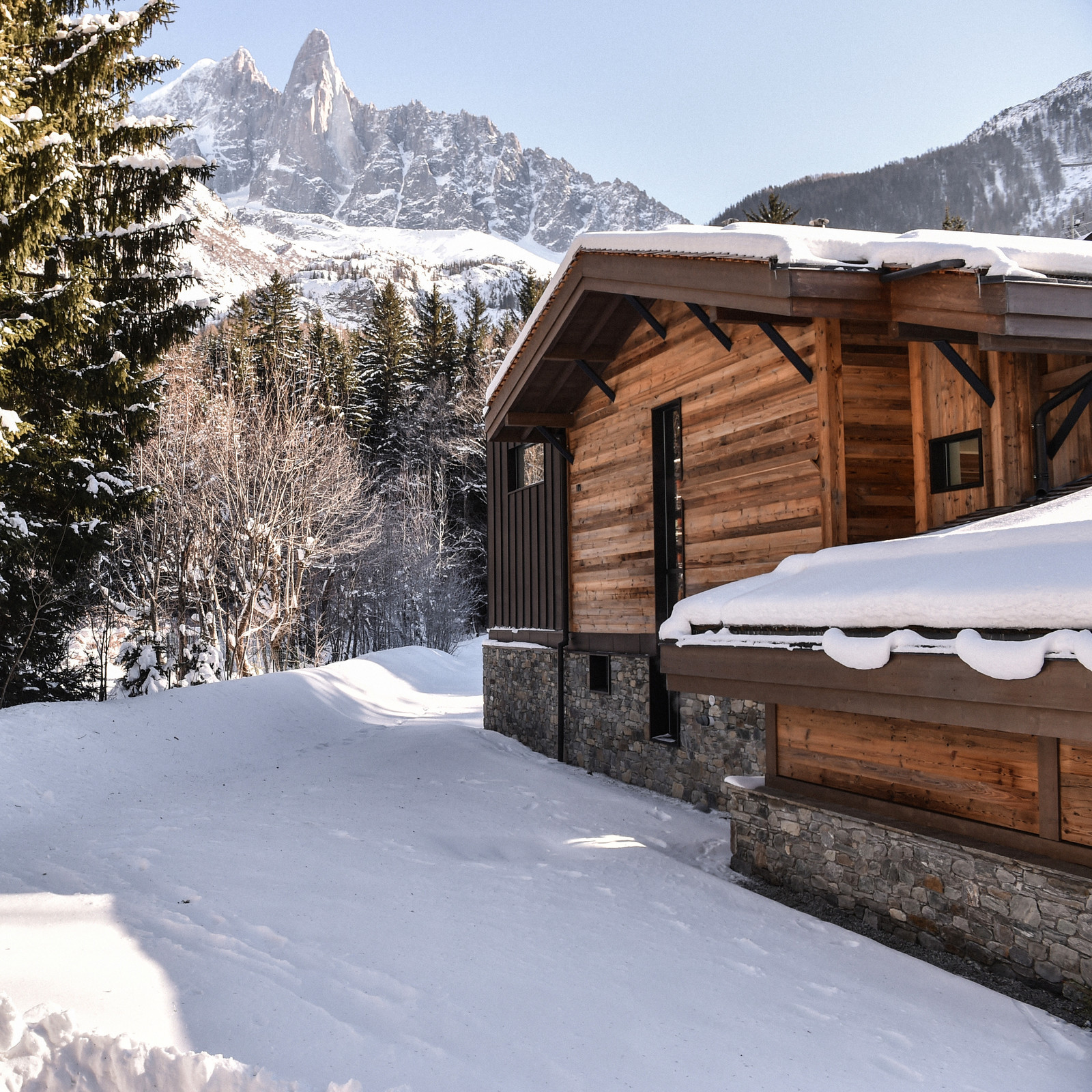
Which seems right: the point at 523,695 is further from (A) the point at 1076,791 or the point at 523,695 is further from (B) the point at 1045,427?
(A) the point at 1076,791

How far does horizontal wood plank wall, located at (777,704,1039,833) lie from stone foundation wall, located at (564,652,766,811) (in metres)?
1.04

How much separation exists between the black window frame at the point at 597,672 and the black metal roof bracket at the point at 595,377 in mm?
3193

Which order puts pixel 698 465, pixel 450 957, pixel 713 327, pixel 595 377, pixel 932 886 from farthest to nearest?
pixel 595 377, pixel 698 465, pixel 713 327, pixel 932 886, pixel 450 957

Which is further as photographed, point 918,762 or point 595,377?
point 595,377

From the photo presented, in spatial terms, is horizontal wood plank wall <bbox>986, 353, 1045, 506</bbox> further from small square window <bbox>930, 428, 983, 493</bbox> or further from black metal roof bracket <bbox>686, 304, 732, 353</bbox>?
black metal roof bracket <bbox>686, 304, 732, 353</bbox>

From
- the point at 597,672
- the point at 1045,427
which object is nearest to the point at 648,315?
the point at 1045,427

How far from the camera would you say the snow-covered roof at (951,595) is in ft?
12.3

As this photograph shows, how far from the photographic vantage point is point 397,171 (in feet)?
605

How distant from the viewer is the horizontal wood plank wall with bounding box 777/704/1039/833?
4.58 metres

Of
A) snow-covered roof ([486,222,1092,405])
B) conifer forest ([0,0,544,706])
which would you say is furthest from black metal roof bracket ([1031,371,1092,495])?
conifer forest ([0,0,544,706])

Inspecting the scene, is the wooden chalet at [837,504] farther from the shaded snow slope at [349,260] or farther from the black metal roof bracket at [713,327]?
the shaded snow slope at [349,260]

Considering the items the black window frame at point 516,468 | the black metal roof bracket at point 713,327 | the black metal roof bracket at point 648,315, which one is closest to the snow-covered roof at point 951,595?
the black metal roof bracket at point 713,327

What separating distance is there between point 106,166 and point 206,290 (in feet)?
12.1

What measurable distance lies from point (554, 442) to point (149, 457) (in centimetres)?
1019
